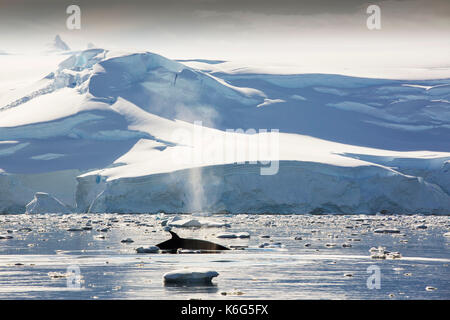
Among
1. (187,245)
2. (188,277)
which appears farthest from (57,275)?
(187,245)

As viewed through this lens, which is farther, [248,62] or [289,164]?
[248,62]

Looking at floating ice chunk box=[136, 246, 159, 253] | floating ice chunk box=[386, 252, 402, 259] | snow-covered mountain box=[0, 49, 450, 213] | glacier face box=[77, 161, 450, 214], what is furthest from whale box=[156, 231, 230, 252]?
snow-covered mountain box=[0, 49, 450, 213]

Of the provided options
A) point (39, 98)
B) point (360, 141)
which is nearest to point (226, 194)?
point (360, 141)

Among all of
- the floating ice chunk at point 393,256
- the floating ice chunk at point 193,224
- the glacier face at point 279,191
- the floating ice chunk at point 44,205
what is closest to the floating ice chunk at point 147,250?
the floating ice chunk at point 393,256

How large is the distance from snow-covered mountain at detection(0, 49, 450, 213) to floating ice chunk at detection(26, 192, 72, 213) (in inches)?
104

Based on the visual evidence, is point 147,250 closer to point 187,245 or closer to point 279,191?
point 187,245

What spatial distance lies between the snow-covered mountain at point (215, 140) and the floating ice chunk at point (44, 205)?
8.71 ft

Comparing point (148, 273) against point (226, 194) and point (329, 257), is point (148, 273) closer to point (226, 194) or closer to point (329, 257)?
point (329, 257)

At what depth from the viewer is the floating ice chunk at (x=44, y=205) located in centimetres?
5956

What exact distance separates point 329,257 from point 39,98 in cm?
6577

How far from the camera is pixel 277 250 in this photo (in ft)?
79.8

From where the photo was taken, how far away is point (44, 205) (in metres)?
59.8

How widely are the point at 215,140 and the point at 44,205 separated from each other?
16400mm

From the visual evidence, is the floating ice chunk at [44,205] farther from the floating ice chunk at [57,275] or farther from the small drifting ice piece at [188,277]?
the small drifting ice piece at [188,277]
